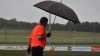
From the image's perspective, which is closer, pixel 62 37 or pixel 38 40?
pixel 38 40

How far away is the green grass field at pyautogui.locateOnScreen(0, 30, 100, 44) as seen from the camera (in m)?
39.4

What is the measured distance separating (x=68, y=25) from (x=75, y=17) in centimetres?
2559

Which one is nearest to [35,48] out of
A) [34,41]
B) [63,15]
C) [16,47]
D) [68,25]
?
[34,41]

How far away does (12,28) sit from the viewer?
39.3 metres

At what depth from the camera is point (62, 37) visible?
131 feet

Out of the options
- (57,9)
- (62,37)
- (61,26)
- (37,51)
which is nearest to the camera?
(37,51)

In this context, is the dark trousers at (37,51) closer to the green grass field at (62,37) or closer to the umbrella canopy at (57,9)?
the umbrella canopy at (57,9)

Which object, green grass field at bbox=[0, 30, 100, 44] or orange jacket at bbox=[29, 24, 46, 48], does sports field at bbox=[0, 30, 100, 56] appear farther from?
orange jacket at bbox=[29, 24, 46, 48]

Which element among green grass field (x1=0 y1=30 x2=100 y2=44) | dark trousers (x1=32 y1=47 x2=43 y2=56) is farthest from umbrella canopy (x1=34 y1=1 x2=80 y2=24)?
green grass field (x1=0 y1=30 x2=100 y2=44)

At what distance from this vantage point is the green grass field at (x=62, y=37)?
39.4 m

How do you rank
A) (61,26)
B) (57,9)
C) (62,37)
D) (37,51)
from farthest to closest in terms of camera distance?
(62,37)
(61,26)
(57,9)
(37,51)

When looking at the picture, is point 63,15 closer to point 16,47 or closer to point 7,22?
point 16,47

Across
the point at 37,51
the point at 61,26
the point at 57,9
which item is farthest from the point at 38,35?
the point at 61,26

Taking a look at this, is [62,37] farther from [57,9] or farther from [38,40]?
[38,40]
